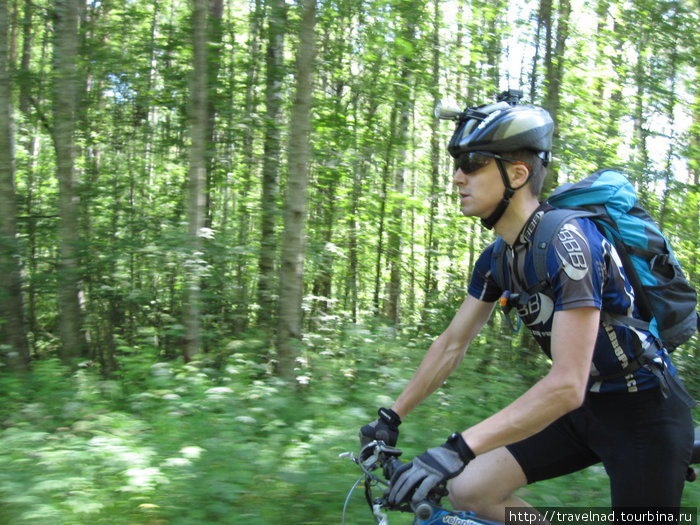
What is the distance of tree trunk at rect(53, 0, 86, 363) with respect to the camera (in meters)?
6.74

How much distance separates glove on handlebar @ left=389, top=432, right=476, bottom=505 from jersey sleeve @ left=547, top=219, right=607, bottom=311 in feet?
1.91

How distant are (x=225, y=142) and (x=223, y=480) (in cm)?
610

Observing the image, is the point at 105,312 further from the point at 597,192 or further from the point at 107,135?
the point at 597,192

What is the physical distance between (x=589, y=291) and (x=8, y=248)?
713cm

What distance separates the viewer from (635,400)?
2033mm

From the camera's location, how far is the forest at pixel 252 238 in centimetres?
363

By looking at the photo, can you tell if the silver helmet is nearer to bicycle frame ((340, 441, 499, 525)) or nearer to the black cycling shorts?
the black cycling shorts

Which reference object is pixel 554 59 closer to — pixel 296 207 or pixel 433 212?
pixel 433 212

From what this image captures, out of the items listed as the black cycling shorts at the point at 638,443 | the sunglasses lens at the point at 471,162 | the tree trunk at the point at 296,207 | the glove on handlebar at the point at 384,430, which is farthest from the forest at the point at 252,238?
the sunglasses lens at the point at 471,162

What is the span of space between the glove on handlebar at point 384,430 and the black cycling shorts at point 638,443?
0.52 metres

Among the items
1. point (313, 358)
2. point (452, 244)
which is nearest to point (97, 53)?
point (313, 358)

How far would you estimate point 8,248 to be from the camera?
680 centimetres

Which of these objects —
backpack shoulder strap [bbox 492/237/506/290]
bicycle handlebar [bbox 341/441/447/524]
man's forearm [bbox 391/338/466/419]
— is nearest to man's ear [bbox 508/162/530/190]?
backpack shoulder strap [bbox 492/237/506/290]

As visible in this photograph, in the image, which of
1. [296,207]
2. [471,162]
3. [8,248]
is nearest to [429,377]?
[471,162]
